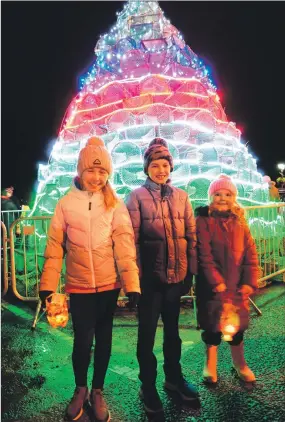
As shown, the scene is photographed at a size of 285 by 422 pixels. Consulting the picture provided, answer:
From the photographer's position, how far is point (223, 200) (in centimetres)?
345

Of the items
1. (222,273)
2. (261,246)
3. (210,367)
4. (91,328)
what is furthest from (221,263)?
(261,246)

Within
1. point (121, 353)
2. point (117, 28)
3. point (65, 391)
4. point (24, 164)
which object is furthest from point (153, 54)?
point (24, 164)

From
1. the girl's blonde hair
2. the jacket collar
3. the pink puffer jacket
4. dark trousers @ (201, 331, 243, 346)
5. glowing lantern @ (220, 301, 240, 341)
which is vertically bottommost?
dark trousers @ (201, 331, 243, 346)

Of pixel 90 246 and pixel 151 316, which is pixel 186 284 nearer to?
pixel 151 316

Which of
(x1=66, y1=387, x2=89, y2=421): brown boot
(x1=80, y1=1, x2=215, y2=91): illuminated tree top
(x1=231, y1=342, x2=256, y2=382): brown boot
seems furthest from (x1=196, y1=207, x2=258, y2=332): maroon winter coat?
(x1=80, y1=1, x2=215, y2=91): illuminated tree top

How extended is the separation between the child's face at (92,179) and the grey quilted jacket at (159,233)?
11.3 inches

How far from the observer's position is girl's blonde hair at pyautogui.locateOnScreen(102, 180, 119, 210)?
299 cm

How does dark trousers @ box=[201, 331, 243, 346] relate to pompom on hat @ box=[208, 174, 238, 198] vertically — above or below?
below

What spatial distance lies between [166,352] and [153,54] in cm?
628

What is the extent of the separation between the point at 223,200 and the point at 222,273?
2.23 ft

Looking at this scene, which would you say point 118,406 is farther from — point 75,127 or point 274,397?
point 75,127

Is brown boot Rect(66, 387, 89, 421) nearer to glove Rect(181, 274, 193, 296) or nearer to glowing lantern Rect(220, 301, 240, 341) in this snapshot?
glove Rect(181, 274, 193, 296)

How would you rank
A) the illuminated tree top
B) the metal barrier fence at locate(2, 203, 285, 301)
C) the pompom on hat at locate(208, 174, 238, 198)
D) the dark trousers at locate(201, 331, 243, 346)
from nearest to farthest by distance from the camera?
the dark trousers at locate(201, 331, 243, 346) < the pompom on hat at locate(208, 174, 238, 198) < the metal barrier fence at locate(2, 203, 285, 301) < the illuminated tree top

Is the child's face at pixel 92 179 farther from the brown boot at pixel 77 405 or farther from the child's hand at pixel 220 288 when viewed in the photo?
the brown boot at pixel 77 405
